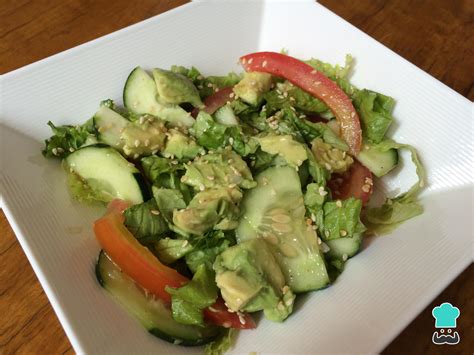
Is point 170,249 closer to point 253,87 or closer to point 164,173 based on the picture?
point 164,173

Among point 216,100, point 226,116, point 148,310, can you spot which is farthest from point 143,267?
point 216,100

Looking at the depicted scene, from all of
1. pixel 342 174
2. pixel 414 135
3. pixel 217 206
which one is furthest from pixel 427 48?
pixel 217 206

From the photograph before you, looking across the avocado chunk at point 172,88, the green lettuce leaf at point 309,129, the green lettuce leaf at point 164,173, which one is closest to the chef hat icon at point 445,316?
the green lettuce leaf at point 309,129

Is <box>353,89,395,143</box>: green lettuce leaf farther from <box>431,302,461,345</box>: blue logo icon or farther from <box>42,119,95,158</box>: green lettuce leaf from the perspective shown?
<box>42,119,95,158</box>: green lettuce leaf

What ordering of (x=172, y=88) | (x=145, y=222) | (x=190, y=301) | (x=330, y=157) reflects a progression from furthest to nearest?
(x=172, y=88) < (x=330, y=157) < (x=145, y=222) < (x=190, y=301)

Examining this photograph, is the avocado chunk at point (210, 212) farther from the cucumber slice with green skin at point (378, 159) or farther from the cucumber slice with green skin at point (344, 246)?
the cucumber slice with green skin at point (378, 159)

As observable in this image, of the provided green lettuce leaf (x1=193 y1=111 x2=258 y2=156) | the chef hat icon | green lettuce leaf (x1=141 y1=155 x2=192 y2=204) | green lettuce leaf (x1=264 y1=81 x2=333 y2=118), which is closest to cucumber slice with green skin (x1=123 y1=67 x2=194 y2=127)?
green lettuce leaf (x1=193 y1=111 x2=258 y2=156)
